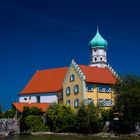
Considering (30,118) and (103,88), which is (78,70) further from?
(30,118)

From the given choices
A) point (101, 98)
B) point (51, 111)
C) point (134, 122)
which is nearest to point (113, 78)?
point (101, 98)

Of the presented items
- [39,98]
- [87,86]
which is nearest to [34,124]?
[87,86]

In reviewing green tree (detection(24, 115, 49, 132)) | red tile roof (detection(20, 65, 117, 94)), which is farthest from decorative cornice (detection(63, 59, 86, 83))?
green tree (detection(24, 115, 49, 132))

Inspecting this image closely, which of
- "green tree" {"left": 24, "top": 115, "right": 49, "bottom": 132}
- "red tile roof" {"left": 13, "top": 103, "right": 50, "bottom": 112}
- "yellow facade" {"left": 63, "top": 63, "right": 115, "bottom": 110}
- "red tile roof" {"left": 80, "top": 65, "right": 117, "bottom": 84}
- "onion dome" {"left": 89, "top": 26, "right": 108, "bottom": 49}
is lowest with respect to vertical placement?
"green tree" {"left": 24, "top": 115, "right": 49, "bottom": 132}

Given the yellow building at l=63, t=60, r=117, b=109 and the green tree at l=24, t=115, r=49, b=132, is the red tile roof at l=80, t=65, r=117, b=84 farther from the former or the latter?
the green tree at l=24, t=115, r=49, b=132

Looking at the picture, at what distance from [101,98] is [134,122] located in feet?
52.8

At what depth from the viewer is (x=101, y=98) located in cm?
8625

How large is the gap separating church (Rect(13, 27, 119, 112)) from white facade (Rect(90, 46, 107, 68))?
40.5 ft

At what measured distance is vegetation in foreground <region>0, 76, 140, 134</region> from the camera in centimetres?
7156

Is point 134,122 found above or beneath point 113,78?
beneath

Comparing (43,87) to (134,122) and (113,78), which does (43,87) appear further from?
(134,122)

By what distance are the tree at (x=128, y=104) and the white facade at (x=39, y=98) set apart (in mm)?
21100

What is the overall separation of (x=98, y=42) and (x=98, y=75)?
22.7 m

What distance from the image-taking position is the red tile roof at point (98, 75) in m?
86.5
